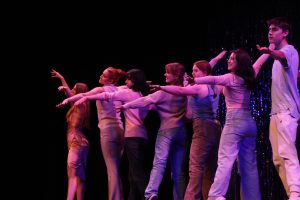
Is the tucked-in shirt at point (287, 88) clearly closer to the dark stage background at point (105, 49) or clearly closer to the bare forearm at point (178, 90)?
the bare forearm at point (178, 90)

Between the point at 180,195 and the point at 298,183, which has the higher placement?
the point at 298,183

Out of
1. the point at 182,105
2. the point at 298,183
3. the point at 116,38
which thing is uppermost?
the point at 116,38

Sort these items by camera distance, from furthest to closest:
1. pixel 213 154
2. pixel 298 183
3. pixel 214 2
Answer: pixel 214 2 → pixel 213 154 → pixel 298 183

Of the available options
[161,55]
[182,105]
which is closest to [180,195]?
[182,105]

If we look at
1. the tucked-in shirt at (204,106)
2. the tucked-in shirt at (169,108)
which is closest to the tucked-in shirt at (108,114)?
the tucked-in shirt at (169,108)

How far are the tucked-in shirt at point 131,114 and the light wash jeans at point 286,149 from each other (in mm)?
1603

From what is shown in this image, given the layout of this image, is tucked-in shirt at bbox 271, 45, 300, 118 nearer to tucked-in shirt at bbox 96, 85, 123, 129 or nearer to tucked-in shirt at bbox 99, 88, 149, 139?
tucked-in shirt at bbox 99, 88, 149, 139

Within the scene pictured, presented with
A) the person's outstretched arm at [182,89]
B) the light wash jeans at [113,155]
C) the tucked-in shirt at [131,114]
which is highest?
the person's outstretched arm at [182,89]

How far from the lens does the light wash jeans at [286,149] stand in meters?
4.25

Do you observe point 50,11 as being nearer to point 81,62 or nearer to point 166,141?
point 81,62

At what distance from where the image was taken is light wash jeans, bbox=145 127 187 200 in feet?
17.5

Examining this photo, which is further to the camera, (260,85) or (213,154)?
(260,85)

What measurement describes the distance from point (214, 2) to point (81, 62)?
1.96 metres

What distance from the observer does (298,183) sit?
13.8 feet
